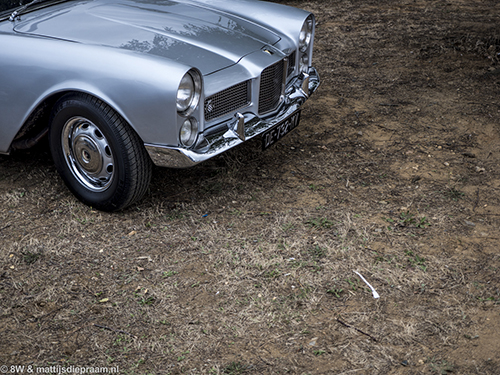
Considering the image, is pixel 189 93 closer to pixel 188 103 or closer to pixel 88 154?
pixel 188 103

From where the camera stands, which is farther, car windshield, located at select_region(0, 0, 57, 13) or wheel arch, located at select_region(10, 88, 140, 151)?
car windshield, located at select_region(0, 0, 57, 13)

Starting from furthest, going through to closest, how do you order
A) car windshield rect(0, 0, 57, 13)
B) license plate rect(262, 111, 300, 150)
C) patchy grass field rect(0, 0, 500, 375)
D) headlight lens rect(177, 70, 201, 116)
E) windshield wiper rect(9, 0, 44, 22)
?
car windshield rect(0, 0, 57, 13), windshield wiper rect(9, 0, 44, 22), license plate rect(262, 111, 300, 150), headlight lens rect(177, 70, 201, 116), patchy grass field rect(0, 0, 500, 375)

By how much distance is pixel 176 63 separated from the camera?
2914mm

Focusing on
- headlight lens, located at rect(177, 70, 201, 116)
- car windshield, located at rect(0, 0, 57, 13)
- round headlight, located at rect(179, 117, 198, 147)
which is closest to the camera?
headlight lens, located at rect(177, 70, 201, 116)

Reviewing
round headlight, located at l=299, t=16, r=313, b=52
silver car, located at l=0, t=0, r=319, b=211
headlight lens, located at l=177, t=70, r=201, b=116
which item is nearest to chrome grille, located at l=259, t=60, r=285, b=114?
silver car, located at l=0, t=0, r=319, b=211

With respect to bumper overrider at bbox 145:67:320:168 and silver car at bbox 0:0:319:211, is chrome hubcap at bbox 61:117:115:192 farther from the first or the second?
bumper overrider at bbox 145:67:320:168

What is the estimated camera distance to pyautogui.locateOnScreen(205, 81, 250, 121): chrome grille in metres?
3.18

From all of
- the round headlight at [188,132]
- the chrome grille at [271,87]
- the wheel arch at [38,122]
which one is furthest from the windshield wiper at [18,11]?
the chrome grille at [271,87]

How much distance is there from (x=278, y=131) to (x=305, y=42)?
1.00m

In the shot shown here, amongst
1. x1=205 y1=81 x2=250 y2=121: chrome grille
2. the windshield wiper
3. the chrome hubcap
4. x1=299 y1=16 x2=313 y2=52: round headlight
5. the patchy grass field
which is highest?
the windshield wiper

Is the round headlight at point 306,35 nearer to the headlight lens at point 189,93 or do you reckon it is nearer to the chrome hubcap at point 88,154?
the headlight lens at point 189,93

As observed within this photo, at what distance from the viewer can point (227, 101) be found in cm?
329

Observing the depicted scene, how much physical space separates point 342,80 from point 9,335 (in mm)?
4594

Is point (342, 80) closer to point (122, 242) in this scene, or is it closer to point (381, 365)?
point (122, 242)
